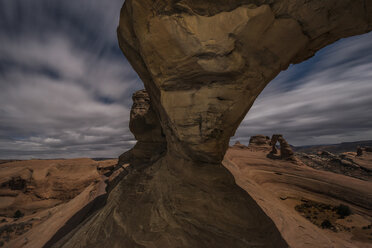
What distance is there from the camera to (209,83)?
210 inches

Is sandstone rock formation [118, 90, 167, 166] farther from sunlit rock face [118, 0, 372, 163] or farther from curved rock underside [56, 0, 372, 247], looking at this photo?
sunlit rock face [118, 0, 372, 163]

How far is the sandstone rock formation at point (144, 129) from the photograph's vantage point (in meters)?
12.2

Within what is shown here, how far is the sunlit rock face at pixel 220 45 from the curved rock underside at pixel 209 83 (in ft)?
0.10

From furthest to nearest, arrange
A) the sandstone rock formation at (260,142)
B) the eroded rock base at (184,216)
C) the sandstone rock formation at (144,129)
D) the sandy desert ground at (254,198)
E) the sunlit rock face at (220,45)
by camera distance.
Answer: the sandstone rock formation at (260,142) → the sandstone rock formation at (144,129) → the sandy desert ground at (254,198) → the eroded rock base at (184,216) → the sunlit rock face at (220,45)

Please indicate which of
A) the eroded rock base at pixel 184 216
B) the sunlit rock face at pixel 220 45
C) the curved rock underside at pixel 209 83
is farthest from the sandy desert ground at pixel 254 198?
the sunlit rock face at pixel 220 45

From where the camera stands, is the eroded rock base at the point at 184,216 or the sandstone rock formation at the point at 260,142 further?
the sandstone rock formation at the point at 260,142

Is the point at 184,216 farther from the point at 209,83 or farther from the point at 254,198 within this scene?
the point at 254,198

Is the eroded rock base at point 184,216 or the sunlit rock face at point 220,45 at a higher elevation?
the sunlit rock face at point 220,45

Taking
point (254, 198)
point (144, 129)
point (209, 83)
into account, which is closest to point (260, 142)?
point (254, 198)

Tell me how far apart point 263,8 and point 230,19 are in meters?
0.98

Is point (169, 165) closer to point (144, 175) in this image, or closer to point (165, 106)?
point (144, 175)

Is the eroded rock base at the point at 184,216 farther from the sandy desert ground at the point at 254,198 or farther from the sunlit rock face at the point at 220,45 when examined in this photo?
the sandy desert ground at the point at 254,198

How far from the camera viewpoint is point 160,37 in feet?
17.1

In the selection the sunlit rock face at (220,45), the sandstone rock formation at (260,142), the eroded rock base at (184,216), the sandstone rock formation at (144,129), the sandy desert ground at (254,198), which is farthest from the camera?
the sandstone rock formation at (260,142)
